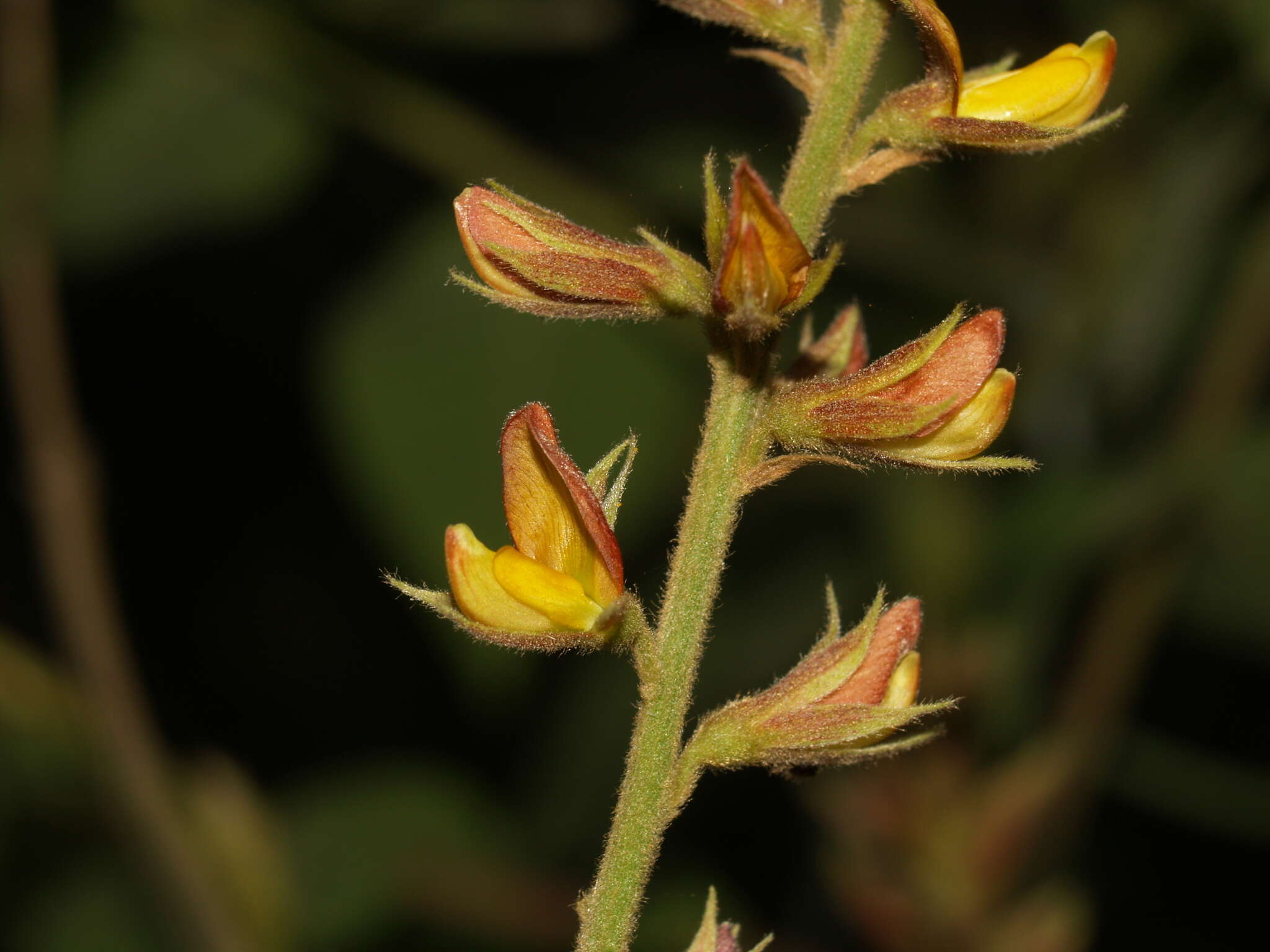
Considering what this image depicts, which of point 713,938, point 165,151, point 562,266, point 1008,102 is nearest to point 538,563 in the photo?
point 562,266

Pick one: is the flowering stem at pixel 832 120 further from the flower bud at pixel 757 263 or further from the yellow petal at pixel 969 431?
the yellow petal at pixel 969 431

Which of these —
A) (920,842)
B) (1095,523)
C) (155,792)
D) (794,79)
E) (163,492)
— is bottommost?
(155,792)

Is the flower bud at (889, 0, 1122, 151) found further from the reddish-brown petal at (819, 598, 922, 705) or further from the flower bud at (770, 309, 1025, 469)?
the reddish-brown petal at (819, 598, 922, 705)

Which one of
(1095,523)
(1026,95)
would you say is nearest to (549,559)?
(1026,95)

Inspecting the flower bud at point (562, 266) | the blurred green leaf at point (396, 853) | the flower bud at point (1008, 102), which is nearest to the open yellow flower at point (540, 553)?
the flower bud at point (562, 266)

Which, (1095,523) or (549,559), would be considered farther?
(1095,523)

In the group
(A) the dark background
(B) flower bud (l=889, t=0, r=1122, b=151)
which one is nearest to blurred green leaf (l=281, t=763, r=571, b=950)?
(A) the dark background

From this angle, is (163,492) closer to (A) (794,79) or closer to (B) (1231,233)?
(B) (1231,233)
